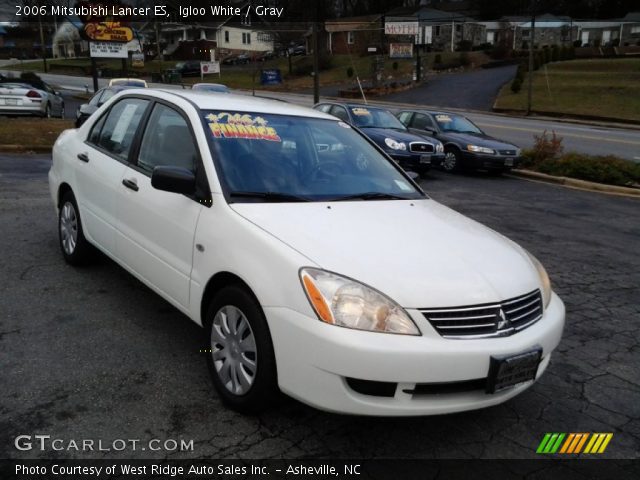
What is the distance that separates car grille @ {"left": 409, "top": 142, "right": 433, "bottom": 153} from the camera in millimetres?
12430

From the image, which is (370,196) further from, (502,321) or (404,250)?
(502,321)

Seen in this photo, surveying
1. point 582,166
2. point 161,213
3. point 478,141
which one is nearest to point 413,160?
point 478,141

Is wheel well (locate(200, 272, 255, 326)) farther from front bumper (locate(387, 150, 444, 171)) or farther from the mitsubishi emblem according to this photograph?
front bumper (locate(387, 150, 444, 171))

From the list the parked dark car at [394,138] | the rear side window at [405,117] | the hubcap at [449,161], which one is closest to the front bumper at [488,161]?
the hubcap at [449,161]

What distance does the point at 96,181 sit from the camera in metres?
4.73

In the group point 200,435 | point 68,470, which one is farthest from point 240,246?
point 68,470

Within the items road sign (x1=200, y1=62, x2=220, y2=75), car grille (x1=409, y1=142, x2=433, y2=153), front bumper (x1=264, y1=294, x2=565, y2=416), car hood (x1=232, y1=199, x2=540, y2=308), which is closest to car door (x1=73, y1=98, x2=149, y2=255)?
car hood (x1=232, y1=199, x2=540, y2=308)

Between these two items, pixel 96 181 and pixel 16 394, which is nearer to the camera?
pixel 16 394

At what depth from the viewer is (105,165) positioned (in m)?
4.67

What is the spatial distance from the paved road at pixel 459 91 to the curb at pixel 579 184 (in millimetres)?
22615

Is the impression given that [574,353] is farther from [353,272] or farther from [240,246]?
[240,246]

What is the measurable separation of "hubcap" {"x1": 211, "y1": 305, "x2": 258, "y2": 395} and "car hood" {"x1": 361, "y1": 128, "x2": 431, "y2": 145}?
9.68 m

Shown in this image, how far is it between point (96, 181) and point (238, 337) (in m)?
2.32

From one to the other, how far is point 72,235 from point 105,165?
3.24ft
